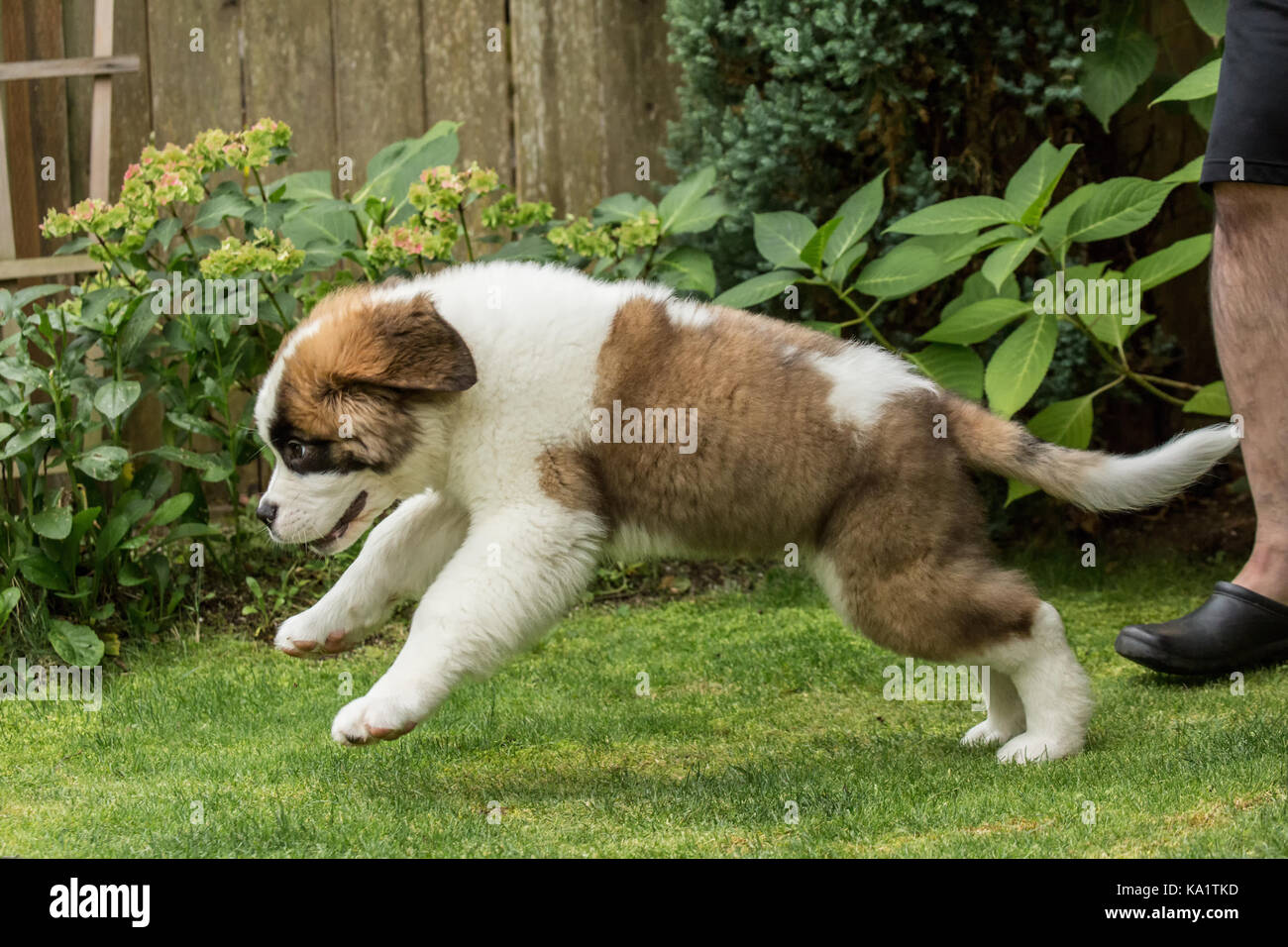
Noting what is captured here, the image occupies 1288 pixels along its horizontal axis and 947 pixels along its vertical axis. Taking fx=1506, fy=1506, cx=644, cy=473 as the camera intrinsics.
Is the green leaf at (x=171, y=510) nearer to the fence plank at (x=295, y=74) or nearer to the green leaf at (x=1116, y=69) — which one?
the fence plank at (x=295, y=74)

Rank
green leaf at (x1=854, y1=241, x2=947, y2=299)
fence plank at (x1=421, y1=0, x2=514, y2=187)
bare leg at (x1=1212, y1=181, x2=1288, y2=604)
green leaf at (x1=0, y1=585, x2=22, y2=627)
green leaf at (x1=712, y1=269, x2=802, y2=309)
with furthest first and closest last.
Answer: fence plank at (x1=421, y1=0, x2=514, y2=187) < green leaf at (x1=712, y1=269, x2=802, y2=309) < green leaf at (x1=854, y1=241, x2=947, y2=299) < green leaf at (x1=0, y1=585, x2=22, y2=627) < bare leg at (x1=1212, y1=181, x2=1288, y2=604)

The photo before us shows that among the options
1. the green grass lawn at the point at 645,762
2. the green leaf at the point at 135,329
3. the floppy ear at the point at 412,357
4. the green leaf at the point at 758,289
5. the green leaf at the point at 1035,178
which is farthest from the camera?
the green leaf at the point at 758,289

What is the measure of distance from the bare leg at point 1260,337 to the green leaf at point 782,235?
5.56ft

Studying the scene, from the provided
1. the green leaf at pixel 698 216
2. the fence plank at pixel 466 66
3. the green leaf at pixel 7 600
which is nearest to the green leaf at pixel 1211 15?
the green leaf at pixel 698 216

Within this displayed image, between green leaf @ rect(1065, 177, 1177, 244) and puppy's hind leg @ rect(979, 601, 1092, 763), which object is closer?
puppy's hind leg @ rect(979, 601, 1092, 763)

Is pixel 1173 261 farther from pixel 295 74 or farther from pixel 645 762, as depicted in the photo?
pixel 295 74

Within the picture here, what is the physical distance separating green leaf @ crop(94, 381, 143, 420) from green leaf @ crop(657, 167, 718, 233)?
2.18 m

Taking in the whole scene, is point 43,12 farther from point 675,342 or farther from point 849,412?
point 849,412

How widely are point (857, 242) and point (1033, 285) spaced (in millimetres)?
752

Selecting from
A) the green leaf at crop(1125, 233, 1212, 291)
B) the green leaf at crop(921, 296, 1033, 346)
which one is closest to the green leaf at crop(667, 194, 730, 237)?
the green leaf at crop(921, 296, 1033, 346)

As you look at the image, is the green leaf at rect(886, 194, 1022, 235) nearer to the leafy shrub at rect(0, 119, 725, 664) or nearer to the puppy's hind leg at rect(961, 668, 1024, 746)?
the leafy shrub at rect(0, 119, 725, 664)

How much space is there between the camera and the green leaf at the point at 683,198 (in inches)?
244

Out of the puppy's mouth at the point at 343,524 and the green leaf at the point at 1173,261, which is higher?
the green leaf at the point at 1173,261

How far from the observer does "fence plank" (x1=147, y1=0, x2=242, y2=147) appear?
6.98 meters
